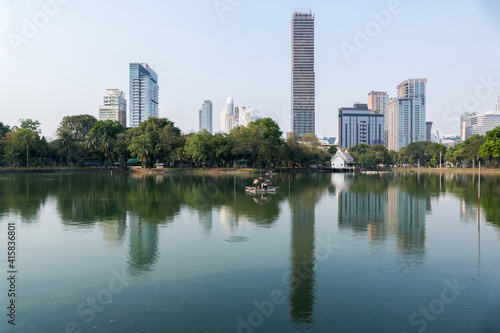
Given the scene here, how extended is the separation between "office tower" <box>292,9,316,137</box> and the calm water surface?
16187cm

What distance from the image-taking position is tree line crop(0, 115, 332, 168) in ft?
251

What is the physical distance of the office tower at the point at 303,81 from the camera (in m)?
181

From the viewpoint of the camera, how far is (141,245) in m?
14.7

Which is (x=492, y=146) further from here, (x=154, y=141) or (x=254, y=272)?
(x=254, y=272)

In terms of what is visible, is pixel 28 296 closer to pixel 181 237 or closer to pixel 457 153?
pixel 181 237

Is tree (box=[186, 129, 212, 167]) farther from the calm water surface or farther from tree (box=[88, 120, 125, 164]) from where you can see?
the calm water surface
